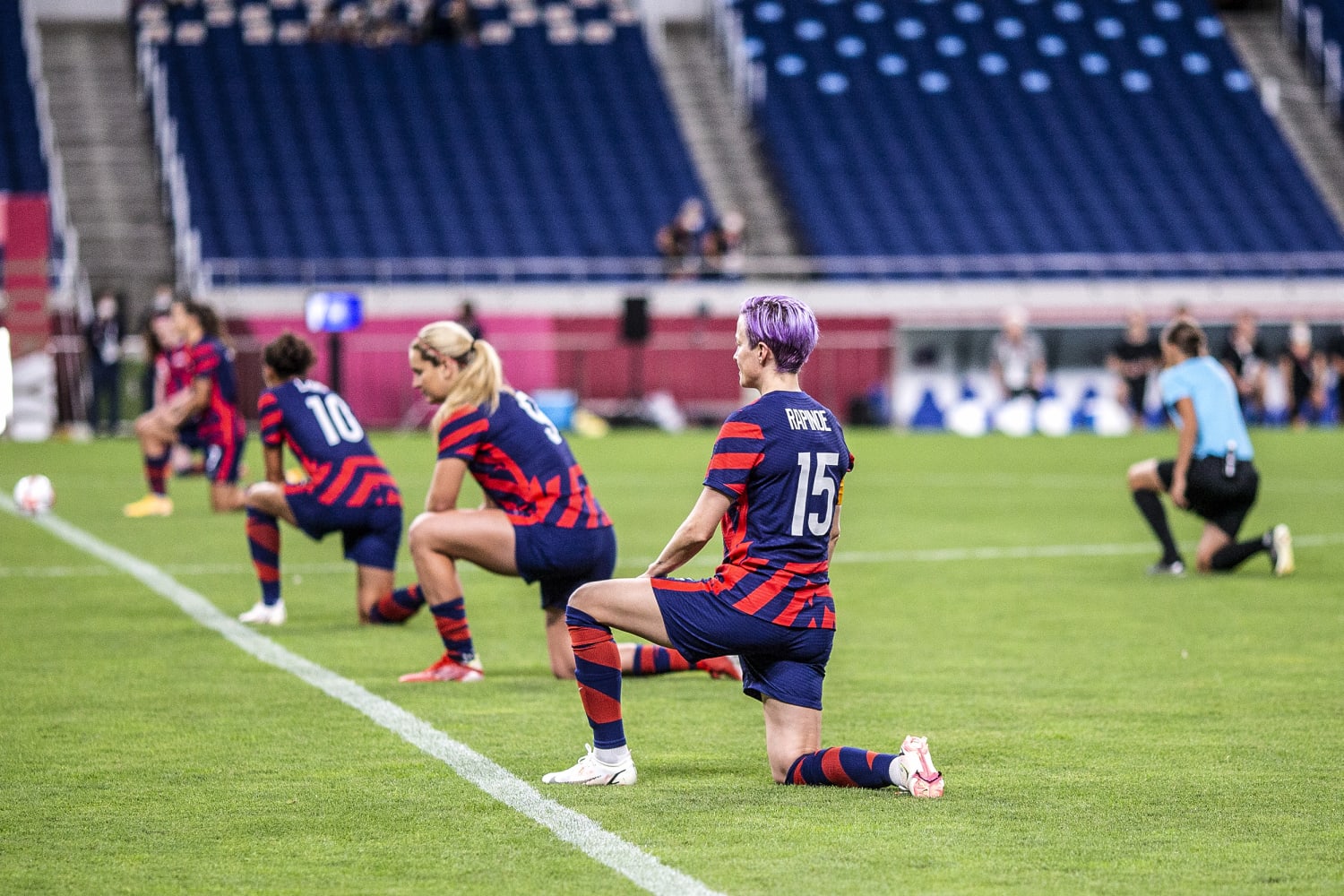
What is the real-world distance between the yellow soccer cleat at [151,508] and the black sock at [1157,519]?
8736 mm

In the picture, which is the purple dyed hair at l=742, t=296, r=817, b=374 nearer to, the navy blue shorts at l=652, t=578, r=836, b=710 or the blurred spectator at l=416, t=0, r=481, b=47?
the navy blue shorts at l=652, t=578, r=836, b=710

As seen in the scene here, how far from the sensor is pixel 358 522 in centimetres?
977

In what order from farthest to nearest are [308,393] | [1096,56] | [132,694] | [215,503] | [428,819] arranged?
[1096,56]
[215,503]
[308,393]
[132,694]
[428,819]

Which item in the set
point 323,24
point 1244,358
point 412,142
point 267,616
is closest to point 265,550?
point 267,616

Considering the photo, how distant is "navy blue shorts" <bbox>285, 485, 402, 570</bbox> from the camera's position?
32.0ft

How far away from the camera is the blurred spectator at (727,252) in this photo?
3391 centimetres

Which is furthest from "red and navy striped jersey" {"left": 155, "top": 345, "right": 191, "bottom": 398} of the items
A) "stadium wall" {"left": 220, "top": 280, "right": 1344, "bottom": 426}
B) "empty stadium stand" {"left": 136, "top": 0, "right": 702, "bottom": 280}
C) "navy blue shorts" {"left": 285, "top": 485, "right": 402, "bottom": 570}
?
"empty stadium stand" {"left": 136, "top": 0, "right": 702, "bottom": 280}

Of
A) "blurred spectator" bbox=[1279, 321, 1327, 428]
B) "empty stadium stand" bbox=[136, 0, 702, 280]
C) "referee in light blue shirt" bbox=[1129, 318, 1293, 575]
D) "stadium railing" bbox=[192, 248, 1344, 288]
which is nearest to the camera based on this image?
"referee in light blue shirt" bbox=[1129, 318, 1293, 575]

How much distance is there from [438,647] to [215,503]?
825 cm

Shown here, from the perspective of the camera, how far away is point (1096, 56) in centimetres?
4238

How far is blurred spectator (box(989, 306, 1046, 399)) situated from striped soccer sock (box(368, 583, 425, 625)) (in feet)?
71.9

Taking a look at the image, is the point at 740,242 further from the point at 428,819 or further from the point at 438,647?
the point at 428,819

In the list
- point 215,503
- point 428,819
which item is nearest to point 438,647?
point 428,819

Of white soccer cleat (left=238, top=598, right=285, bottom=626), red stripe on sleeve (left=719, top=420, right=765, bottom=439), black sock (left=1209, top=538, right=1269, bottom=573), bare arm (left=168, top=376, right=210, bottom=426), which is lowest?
black sock (left=1209, top=538, right=1269, bottom=573)
